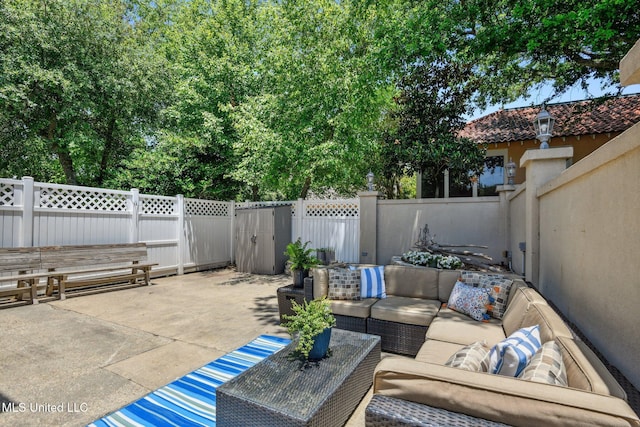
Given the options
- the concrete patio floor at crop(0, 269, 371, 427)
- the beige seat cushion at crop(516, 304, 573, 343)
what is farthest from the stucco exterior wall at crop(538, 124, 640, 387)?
the concrete patio floor at crop(0, 269, 371, 427)

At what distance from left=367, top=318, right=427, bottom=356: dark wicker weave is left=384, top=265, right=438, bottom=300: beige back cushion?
706 mm

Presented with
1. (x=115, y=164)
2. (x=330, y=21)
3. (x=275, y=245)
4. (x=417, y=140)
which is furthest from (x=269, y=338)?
(x=115, y=164)

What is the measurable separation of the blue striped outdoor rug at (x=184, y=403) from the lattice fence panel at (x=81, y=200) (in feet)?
16.3

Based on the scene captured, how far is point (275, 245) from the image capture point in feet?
26.8

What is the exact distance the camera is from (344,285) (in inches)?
150

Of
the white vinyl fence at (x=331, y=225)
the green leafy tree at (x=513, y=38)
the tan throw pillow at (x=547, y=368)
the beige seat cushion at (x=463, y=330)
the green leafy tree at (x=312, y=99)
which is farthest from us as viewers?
the white vinyl fence at (x=331, y=225)

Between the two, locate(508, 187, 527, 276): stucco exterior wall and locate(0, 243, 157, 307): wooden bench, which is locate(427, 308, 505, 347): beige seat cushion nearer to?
locate(508, 187, 527, 276): stucco exterior wall

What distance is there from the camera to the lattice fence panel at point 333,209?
319 inches

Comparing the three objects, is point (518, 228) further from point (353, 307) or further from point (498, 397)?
point (498, 397)

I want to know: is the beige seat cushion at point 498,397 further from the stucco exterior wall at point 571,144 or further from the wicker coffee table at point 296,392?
the stucco exterior wall at point 571,144

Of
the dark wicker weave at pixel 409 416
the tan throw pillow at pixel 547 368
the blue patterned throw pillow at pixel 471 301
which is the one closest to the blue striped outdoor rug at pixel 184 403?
the dark wicker weave at pixel 409 416

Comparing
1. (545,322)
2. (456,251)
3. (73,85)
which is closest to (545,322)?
(545,322)

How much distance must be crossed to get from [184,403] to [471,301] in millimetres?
2728

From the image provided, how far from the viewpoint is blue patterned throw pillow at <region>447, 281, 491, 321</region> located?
3130mm
